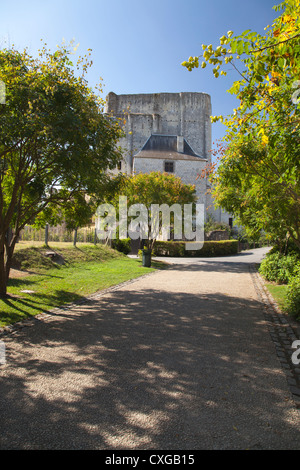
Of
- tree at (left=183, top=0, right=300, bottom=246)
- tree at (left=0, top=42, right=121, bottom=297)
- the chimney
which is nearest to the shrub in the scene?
tree at (left=183, top=0, right=300, bottom=246)

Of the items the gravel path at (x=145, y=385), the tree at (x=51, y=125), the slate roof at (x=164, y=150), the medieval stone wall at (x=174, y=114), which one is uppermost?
the medieval stone wall at (x=174, y=114)

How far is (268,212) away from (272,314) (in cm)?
261

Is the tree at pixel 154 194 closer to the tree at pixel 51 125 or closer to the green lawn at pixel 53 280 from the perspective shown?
the green lawn at pixel 53 280

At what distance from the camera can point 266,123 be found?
182 inches

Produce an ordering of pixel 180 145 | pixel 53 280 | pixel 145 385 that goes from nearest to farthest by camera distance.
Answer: pixel 145 385, pixel 53 280, pixel 180 145

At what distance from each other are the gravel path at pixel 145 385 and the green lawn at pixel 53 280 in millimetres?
802

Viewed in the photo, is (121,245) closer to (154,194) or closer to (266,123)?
(154,194)

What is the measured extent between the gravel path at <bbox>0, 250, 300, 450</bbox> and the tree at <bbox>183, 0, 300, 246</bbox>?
8.05ft

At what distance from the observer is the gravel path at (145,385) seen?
244cm

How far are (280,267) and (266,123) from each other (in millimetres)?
7308

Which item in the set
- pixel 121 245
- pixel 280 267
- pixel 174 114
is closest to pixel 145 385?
pixel 280 267

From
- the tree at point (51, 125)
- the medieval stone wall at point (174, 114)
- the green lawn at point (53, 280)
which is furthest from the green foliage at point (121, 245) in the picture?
the medieval stone wall at point (174, 114)

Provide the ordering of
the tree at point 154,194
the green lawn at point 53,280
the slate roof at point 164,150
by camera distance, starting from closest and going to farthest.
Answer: the green lawn at point 53,280 → the tree at point 154,194 → the slate roof at point 164,150

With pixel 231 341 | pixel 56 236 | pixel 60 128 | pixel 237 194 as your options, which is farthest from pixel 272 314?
pixel 56 236
